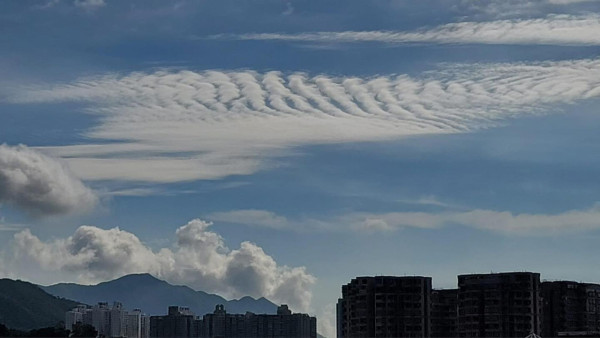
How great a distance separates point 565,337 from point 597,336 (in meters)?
12.9

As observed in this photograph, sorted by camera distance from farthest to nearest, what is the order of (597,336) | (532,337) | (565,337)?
(565,337)
(597,336)
(532,337)

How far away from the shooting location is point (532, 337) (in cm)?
15100

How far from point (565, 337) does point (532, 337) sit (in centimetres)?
4936

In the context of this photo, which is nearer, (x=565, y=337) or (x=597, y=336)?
(x=597, y=336)

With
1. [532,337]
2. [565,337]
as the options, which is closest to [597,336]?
[565,337]

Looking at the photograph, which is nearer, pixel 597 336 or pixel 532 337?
pixel 532 337

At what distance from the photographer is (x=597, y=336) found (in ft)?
607

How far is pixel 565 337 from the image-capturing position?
197375 mm

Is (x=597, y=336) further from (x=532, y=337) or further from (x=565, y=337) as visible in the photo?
(x=532, y=337)

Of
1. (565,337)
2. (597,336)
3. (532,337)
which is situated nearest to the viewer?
(532,337)

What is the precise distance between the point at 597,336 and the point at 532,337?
3854 cm

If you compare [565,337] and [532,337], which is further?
[565,337]
